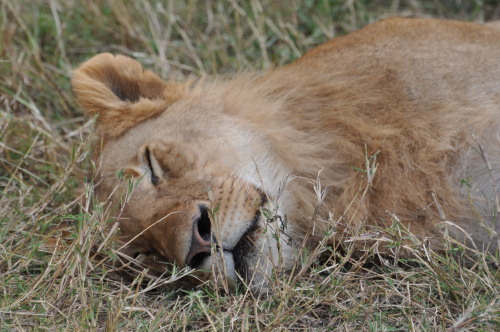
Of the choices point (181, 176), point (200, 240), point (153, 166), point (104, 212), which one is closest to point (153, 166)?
point (153, 166)

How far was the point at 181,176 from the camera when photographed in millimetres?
3100

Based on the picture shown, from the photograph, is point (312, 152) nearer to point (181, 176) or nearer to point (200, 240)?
point (181, 176)

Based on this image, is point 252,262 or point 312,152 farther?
point 312,152

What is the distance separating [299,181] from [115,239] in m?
0.81

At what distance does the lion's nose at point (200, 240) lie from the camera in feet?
9.12

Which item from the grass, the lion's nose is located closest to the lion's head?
the lion's nose

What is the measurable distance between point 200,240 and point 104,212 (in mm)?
610

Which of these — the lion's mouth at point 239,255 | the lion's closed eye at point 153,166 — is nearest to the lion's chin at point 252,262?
the lion's mouth at point 239,255

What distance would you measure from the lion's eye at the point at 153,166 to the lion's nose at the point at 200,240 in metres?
0.35

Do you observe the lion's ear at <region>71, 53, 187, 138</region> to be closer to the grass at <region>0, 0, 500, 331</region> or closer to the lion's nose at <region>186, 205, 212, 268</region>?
the grass at <region>0, 0, 500, 331</region>

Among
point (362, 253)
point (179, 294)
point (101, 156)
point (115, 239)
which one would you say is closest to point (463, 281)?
point (362, 253)

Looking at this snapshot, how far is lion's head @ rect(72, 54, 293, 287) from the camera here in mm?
2830

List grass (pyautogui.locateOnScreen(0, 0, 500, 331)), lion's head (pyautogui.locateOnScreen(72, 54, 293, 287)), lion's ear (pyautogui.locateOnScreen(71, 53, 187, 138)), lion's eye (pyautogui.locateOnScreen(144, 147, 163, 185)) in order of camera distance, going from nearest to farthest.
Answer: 1. grass (pyautogui.locateOnScreen(0, 0, 500, 331))
2. lion's head (pyautogui.locateOnScreen(72, 54, 293, 287))
3. lion's eye (pyautogui.locateOnScreen(144, 147, 163, 185))
4. lion's ear (pyautogui.locateOnScreen(71, 53, 187, 138))

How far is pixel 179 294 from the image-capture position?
9.98ft
